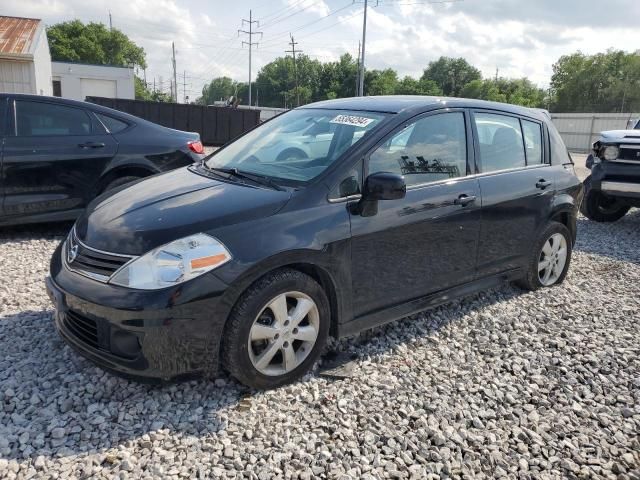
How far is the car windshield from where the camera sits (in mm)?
3393

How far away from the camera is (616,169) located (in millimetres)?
7816

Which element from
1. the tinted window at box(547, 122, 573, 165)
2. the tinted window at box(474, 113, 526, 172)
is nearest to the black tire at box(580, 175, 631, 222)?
the tinted window at box(547, 122, 573, 165)

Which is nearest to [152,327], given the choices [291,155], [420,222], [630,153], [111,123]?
[291,155]

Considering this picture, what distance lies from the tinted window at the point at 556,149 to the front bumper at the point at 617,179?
327 cm

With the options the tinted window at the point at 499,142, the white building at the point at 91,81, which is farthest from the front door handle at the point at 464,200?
the white building at the point at 91,81

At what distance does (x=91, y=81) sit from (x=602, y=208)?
39.7 meters

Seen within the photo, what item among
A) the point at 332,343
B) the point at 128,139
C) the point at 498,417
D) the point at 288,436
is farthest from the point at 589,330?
the point at 128,139

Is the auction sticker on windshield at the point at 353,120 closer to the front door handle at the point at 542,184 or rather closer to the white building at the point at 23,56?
the front door handle at the point at 542,184

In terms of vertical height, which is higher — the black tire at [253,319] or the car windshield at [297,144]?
the car windshield at [297,144]

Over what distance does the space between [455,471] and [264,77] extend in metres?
114

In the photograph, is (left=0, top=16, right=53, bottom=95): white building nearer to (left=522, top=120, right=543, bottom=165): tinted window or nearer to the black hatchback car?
the black hatchback car

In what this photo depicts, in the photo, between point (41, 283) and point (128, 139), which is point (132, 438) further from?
point (128, 139)

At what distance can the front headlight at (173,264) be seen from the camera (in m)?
2.63

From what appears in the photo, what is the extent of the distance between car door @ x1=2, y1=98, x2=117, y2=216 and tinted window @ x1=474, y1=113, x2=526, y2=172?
13.1 ft
